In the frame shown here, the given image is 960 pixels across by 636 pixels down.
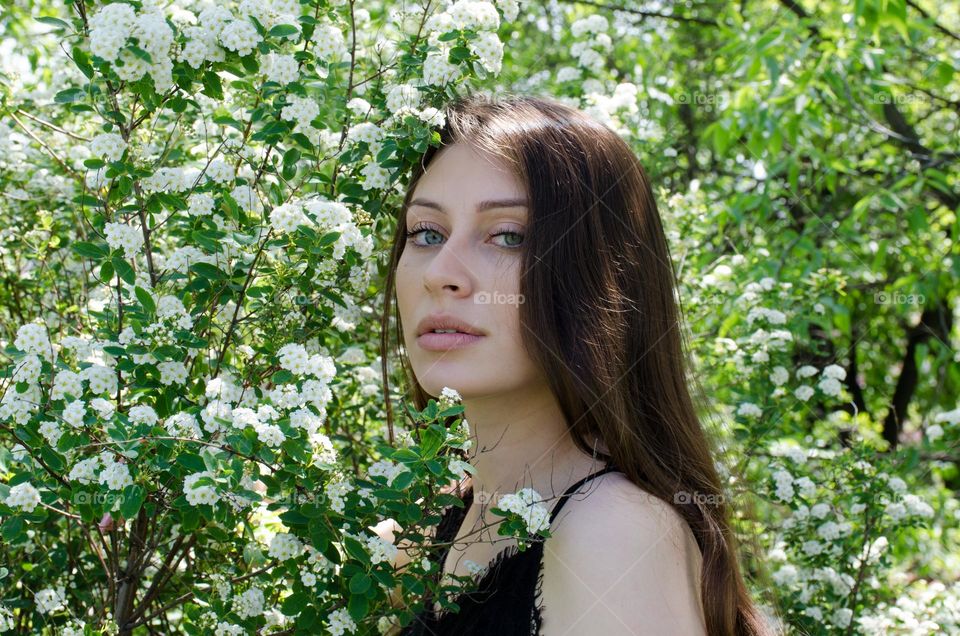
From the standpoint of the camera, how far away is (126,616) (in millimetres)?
2189

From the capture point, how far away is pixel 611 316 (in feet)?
6.37

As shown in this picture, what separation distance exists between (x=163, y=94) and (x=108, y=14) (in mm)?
220

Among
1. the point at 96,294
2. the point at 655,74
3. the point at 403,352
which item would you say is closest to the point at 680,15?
the point at 655,74

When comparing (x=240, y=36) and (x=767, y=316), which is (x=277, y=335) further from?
(x=767, y=316)

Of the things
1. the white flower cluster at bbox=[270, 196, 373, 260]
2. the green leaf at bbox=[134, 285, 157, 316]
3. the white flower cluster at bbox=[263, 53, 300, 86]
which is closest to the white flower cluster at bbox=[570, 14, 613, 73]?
the white flower cluster at bbox=[263, 53, 300, 86]

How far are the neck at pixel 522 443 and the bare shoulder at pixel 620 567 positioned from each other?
185 millimetres

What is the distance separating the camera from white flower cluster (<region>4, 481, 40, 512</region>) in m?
1.75

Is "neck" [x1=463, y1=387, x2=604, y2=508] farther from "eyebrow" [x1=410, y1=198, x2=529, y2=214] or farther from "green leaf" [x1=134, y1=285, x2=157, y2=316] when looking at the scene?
"green leaf" [x1=134, y1=285, x2=157, y2=316]

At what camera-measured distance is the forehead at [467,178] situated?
6.47 feet


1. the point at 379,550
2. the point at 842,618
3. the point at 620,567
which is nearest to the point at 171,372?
the point at 379,550

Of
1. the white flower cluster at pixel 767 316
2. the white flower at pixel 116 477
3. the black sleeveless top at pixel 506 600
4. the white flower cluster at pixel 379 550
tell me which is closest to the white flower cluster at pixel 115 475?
the white flower at pixel 116 477

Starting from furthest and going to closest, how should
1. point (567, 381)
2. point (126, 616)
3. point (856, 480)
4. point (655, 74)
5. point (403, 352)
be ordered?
point (655, 74) < point (856, 480) < point (403, 352) < point (126, 616) < point (567, 381)

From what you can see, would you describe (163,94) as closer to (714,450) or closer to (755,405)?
(714,450)

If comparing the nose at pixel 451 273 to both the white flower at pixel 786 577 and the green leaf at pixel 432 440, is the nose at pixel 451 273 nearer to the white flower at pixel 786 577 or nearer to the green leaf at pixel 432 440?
the green leaf at pixel 432 440
